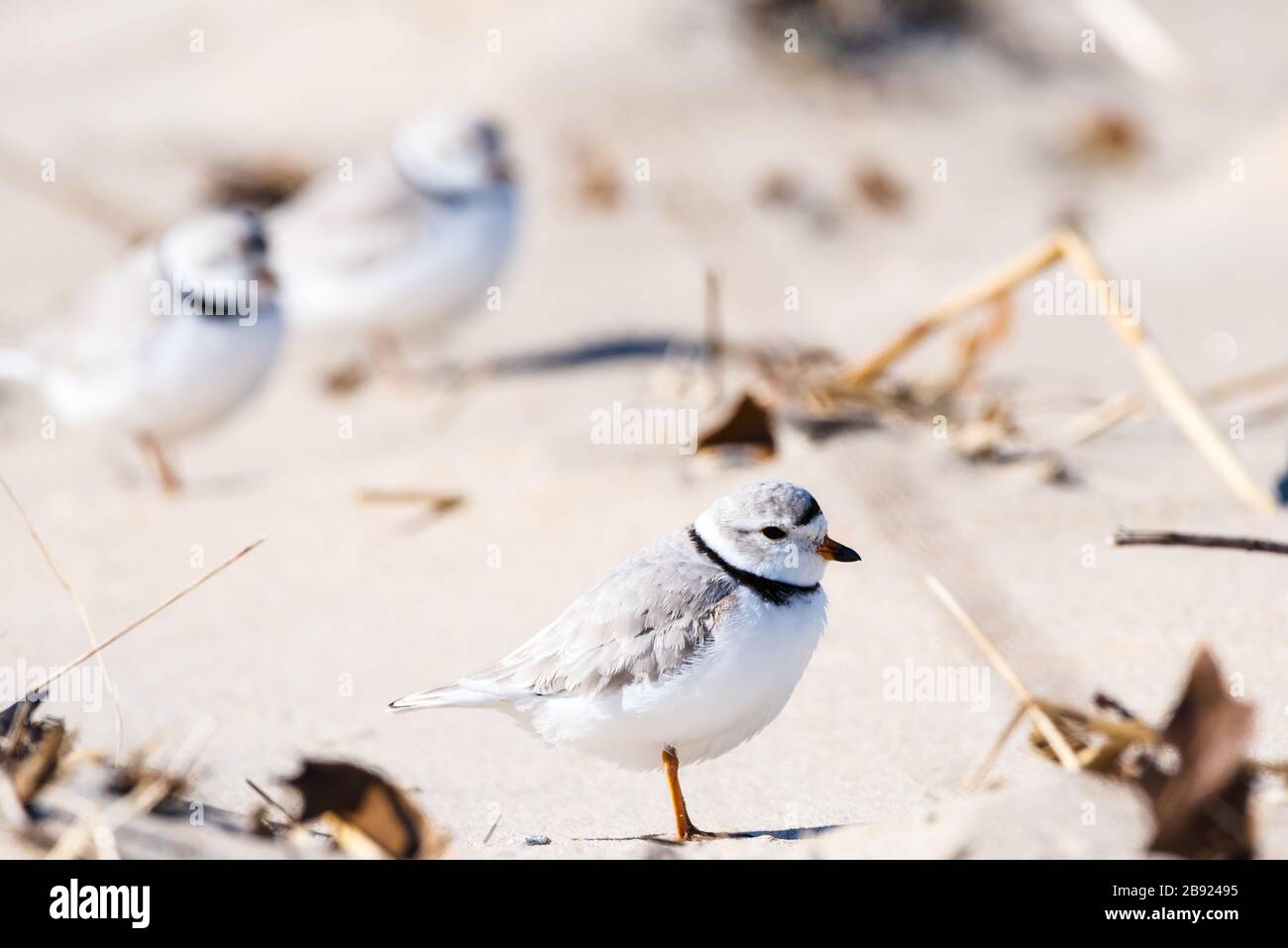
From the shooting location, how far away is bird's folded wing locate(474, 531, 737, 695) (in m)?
2.62

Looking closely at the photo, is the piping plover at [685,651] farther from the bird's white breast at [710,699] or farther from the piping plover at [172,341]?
the piping plover at [172,341]

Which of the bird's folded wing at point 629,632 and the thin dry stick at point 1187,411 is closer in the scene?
the bird's folded wing at point 629,632

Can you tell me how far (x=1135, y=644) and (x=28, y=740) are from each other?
2.36 metres

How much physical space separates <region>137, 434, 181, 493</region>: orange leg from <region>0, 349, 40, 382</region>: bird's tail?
0.55 m

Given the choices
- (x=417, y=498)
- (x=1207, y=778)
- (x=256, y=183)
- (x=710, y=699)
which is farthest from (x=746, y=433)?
(x=256, y=183)

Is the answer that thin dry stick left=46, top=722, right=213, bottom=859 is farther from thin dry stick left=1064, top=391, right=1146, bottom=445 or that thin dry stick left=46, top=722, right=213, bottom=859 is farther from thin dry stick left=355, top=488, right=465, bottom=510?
thin dry stick left=1064, top=391, right=1146, bottom=445

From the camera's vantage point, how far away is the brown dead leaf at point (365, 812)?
2365mm

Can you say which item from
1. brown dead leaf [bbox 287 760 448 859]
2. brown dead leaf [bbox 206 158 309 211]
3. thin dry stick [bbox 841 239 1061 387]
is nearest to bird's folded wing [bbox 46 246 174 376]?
brown dead leaf [bbox 206 158 309 211]

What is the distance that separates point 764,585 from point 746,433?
62.3 inches

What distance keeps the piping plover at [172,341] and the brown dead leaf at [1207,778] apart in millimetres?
3960

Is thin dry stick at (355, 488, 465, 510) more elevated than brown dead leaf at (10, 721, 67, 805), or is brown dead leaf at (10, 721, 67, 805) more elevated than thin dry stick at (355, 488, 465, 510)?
brown dead leaf at (10, 721, 67, 805)

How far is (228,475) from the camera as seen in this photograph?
575cm

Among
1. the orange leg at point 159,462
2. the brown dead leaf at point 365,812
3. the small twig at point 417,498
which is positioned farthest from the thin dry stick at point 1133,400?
the orange leg at point 159,462
